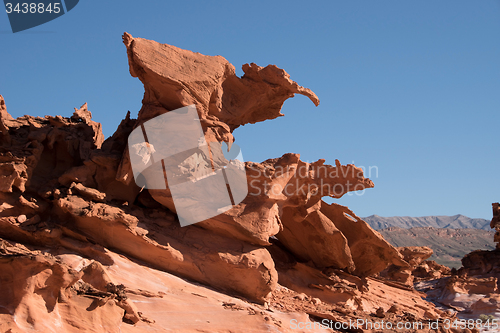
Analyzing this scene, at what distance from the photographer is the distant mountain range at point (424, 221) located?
340 feet

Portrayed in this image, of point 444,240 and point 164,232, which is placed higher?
point 444,240

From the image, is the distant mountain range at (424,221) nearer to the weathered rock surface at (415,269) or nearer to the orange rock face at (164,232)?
the weathered rock surface at (415,269)

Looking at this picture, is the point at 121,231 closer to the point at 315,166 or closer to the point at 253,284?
the point at 253,284

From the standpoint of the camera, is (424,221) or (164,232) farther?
(424,221)

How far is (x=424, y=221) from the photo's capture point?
11725cm

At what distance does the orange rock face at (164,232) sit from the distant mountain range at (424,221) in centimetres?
9361

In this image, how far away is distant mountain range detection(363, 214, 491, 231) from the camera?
103625 mm

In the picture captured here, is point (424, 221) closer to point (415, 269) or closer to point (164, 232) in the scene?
point (415, 269)

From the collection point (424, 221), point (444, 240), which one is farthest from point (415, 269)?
point (424, 221)

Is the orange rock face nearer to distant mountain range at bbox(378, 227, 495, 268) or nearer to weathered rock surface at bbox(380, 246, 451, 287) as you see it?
weathered rock surface at bbox(380, 246, 451, 287)

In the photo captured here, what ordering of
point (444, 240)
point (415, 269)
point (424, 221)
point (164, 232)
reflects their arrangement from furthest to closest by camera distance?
point (424, 221) < point (444, 240) < point (415, 269) < point (164, 232)

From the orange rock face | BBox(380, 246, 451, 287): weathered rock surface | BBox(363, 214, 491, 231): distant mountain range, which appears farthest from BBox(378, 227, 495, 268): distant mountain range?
BBox(363, 214, 491, 231): distant mountain range

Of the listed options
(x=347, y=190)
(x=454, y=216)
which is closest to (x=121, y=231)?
(x=347, y=190)

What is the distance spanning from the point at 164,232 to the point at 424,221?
117 metres
